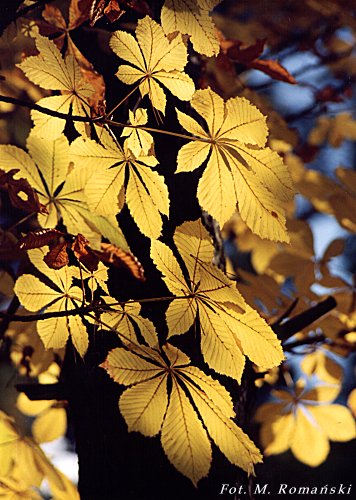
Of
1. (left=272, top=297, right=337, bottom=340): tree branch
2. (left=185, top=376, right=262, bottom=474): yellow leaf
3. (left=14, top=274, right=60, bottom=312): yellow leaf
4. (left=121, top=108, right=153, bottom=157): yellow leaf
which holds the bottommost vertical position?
(left=272, top=297, right=337, bottom=340): tree branch

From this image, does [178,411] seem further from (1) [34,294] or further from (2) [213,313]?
(1) [34,294]

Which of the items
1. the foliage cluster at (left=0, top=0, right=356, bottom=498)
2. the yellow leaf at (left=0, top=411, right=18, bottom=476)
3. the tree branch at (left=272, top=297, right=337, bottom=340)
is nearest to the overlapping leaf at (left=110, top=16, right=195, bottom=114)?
the foliage cluster at (left=0, top=0, right=356, bottom=498)

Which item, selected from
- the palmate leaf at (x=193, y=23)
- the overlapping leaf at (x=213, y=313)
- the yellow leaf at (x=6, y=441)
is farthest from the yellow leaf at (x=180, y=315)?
the yellow leaf at (x=6, y=441)

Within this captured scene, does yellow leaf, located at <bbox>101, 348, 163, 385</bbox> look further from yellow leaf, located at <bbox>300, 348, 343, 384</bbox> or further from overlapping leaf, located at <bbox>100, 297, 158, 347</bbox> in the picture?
yellow leaf, located at <bbox>300, 348, 343, 384</bbox>

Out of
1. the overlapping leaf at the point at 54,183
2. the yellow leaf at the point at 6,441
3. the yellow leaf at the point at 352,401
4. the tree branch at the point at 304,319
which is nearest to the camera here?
the overlapping leaf at the point at 54,183

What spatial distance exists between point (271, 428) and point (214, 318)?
2.71ft

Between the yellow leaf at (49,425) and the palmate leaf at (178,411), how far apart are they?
811 millimetres

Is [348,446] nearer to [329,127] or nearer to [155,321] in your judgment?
[329,127]

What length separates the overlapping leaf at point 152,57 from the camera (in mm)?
534

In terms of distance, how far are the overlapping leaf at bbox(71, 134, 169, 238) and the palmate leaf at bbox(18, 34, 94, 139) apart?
0.11 feet

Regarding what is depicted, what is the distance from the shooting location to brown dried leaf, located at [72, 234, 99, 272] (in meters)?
0.56

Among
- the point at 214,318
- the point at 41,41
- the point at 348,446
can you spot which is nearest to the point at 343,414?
the point at 214,318

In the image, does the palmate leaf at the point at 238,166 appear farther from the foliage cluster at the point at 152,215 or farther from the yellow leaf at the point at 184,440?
the yellow leaf at the point at 184,440

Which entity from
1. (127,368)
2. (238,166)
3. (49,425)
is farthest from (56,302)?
(49,425)
